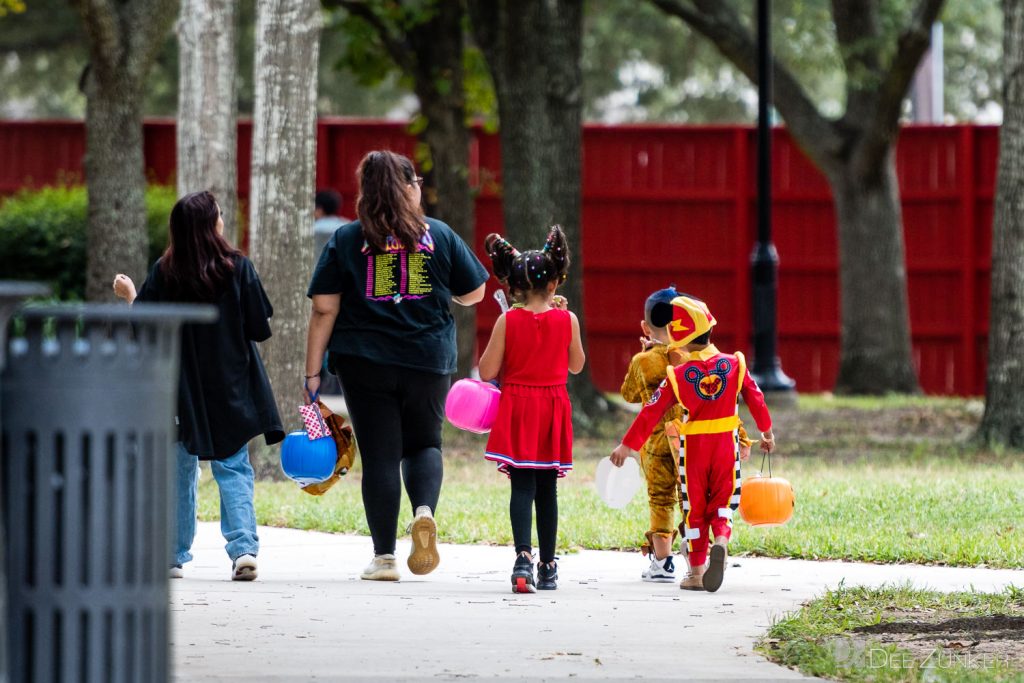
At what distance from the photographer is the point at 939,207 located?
1923 centimetres

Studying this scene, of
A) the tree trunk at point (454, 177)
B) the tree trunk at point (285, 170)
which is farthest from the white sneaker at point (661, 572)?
the tree trunk at point (454, 177)

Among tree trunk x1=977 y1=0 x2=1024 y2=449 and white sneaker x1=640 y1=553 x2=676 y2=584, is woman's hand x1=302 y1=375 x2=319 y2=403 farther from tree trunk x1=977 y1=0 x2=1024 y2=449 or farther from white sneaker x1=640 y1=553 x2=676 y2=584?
tree trunk x1=977 y1=0 x2=1024 y2=449

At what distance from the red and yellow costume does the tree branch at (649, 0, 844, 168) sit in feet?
34.4

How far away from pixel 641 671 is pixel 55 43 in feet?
82.3

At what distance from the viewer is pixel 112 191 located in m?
13.6

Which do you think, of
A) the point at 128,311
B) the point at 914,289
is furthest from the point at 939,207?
the point at 128,311

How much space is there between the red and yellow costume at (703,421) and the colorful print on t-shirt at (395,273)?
1.06m

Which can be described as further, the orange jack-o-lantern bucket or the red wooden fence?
the red wooden fence

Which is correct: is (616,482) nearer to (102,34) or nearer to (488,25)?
(102,34)

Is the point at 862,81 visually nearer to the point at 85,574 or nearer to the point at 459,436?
the point at 459,436

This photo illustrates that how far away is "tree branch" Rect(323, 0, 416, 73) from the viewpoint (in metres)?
15.9

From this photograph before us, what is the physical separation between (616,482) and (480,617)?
4.29 feet

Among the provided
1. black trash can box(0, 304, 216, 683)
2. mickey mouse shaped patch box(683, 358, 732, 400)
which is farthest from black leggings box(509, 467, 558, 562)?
black trash can box(0, 304, 216, 683)

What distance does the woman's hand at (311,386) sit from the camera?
716cm
